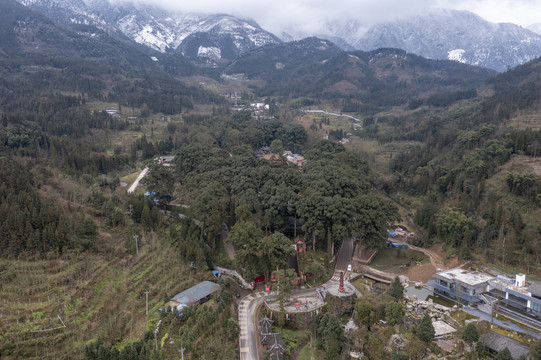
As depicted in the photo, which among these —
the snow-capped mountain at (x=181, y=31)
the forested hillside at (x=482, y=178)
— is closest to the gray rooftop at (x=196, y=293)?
the forested hillside at (x=482, y=178)

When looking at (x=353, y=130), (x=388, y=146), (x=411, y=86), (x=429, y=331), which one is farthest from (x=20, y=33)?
(x=429, y=331)

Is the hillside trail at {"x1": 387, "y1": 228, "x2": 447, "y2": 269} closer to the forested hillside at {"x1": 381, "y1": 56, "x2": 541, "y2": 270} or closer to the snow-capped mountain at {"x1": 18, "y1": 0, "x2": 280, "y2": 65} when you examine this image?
the forested hillside at {"x1": 381, "y1": 56, "x2": 541, "y2": 270}

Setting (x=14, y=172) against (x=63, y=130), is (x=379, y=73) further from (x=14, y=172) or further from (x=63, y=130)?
(x=14, y=172)

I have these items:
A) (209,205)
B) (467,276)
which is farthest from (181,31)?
(467,276)

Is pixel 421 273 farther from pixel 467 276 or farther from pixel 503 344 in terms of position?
pixel 503 344

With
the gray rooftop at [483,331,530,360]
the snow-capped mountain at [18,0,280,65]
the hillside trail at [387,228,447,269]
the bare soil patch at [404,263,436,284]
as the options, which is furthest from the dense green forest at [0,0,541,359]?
the snow-capped mountain at [18,0,280,65]

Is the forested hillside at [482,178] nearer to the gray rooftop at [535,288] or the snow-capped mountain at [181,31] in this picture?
the gray rooftop at [535,288]
